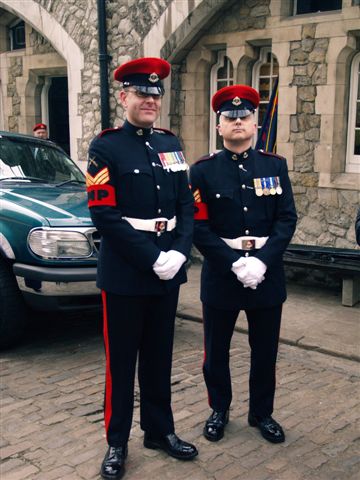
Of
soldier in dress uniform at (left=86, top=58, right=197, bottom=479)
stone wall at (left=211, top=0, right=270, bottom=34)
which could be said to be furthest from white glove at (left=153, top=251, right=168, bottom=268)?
stone wall at (left=211, top=0, right=270, bottom=34)

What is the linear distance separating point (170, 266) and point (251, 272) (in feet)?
1.59

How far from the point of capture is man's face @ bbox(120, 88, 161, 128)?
3.05 m

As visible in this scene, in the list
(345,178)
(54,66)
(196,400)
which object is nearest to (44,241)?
(196,400)

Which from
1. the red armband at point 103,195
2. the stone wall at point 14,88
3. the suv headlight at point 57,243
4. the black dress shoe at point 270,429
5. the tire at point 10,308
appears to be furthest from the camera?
the stone wall at point 14,88

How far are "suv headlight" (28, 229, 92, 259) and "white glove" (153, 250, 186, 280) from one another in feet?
5.84

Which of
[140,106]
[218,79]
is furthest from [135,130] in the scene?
[218,79]

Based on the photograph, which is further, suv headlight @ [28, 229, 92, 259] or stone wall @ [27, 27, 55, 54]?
stone wall @ [27, 27, 55, 54]

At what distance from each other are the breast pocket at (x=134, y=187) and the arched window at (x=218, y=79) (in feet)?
18.4

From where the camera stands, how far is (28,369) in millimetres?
4641

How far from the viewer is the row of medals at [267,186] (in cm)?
337

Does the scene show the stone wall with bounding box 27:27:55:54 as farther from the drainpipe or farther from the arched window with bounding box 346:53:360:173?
the arched window with bounding box 346:53:360:173

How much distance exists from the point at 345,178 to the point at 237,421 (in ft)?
13.9

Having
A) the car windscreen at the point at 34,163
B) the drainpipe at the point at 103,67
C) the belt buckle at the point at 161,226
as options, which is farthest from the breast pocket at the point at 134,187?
the drainpipe at the point at 103,67

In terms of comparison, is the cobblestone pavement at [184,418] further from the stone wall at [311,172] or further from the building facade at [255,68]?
the building facade at [255,68]
